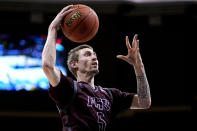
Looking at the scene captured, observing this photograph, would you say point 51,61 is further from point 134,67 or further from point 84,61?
point 134,67

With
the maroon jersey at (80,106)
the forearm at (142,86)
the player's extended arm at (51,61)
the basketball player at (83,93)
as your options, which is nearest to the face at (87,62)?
the basketball player at (83,93)

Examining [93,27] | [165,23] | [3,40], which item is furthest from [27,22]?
[93,27]

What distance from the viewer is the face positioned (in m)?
2.99

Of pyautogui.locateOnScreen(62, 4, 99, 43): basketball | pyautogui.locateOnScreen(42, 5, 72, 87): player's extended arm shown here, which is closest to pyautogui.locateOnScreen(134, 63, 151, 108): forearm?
pyautogui.locateOnScreen(62, 4, 99, 43): basketball

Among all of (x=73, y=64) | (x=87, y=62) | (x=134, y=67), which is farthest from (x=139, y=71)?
(x=73, y=64)

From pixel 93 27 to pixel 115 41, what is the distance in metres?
4.59

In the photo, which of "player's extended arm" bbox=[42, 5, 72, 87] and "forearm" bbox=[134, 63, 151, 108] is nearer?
"player's extended arm" bbox=[42, 5, 72, 87]

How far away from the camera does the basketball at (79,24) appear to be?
2.79 meters

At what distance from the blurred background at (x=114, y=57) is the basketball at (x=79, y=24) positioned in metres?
3.88

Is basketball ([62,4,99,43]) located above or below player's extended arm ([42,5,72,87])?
above

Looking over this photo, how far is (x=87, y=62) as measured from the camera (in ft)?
9.91

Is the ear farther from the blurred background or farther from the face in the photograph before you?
the blurred background

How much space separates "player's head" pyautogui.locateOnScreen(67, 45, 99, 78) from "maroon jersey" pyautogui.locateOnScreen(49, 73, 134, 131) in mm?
184

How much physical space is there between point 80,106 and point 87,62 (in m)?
0.51
